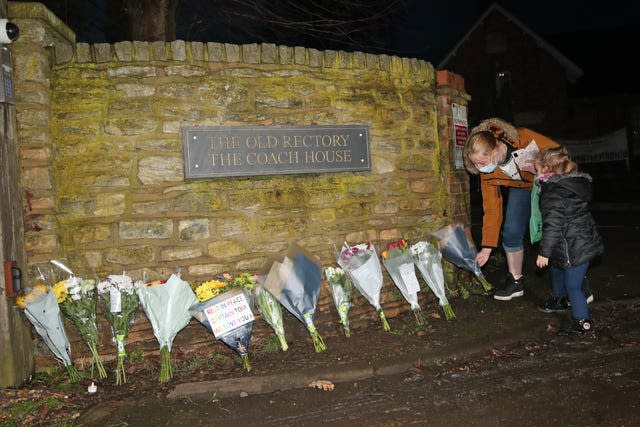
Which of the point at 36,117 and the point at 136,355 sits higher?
the point at 36,117

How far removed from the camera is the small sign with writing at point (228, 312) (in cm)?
434

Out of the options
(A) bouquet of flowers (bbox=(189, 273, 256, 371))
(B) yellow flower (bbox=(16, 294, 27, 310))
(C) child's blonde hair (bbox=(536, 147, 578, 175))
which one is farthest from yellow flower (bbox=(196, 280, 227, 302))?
(C) child's blonde hair (bbox=(536, 147, 578, 175))

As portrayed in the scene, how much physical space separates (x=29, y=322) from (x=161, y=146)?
1.69 meters

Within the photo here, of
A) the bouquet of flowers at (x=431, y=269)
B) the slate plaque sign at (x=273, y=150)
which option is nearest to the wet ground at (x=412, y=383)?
the bouquet of flowers at (x=431, y=269)

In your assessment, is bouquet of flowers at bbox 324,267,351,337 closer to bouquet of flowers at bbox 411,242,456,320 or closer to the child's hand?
bouquet of flowers at bbox 411,242,456,320

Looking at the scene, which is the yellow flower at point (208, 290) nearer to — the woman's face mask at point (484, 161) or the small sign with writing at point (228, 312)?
the small sign with writing at point (228, 312)

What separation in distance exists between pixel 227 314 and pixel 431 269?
79.7 inches

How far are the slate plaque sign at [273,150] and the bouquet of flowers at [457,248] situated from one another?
1.04m

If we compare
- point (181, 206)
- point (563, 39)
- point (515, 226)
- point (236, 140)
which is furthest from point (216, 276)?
point (563, 39)

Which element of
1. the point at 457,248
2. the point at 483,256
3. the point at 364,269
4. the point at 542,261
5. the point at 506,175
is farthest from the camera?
the point at 457,248

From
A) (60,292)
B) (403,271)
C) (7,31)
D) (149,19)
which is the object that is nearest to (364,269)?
(403,271)

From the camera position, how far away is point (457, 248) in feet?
18.3

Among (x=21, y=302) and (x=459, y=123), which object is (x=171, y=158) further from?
(x=459, y=123)

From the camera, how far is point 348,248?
500 centimetres
